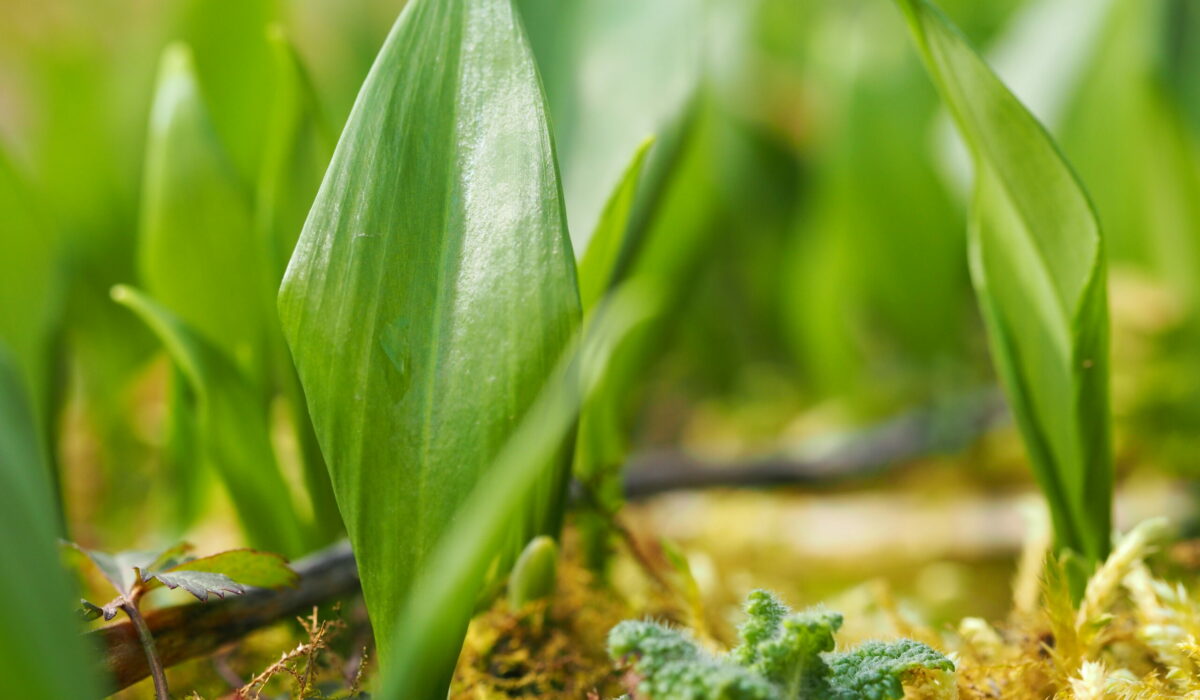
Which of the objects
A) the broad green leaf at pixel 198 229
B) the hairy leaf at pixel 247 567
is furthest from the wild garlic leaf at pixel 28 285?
A: the hairy leaf at pixel 247 567

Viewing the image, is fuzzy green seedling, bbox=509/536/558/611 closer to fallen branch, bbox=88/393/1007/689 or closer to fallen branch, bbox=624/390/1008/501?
fallen branch, bbox=88/393/1007/689

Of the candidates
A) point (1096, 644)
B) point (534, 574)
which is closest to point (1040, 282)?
point (1096, 644)

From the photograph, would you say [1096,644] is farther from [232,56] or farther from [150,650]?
[232,56]

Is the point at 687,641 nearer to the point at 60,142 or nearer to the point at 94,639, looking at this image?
the point at 94,639

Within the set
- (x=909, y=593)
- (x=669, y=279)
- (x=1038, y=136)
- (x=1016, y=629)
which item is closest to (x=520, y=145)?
(x=1038, y=136)

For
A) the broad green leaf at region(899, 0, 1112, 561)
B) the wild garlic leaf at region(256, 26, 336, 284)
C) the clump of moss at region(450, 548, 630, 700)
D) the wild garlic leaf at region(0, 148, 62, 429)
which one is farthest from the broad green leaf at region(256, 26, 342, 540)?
the broad green leaf at region(899, 0, 1112, 561)

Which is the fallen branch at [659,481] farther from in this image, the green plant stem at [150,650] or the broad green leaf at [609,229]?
the broad green leaf at [609,229]
